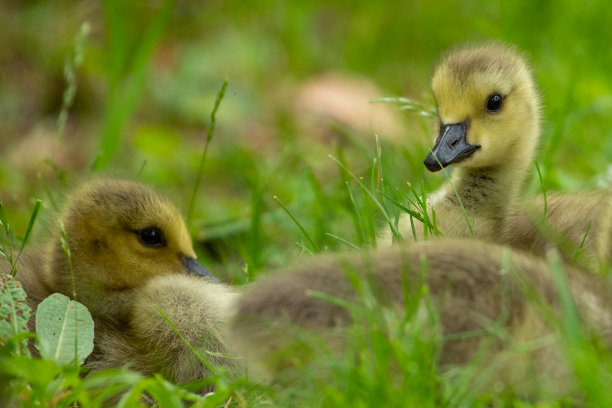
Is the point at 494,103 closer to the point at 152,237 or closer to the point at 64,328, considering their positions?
the point at 152,237

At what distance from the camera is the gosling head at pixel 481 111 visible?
2482mm

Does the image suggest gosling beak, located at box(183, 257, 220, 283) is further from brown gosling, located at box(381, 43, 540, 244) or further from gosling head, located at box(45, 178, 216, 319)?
brown gosling, located at box(381, 43, 540, 244)

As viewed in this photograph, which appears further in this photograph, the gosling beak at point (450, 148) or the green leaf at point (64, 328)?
the gosling beak at point (450, 148)

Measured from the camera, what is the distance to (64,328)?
2.05m

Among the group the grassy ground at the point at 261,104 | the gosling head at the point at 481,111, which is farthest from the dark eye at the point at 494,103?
the grassy ground at the point at 261,104

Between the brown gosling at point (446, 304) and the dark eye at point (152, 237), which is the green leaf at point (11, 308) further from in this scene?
the brown gosling at point (446, 304)

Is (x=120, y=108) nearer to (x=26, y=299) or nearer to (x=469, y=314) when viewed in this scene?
(x=26, y=299)

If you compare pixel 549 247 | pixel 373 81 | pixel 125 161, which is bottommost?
pixel 125 161

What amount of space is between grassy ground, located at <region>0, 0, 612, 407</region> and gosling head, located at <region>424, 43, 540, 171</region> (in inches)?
9.8

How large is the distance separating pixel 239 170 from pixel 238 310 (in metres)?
2.81

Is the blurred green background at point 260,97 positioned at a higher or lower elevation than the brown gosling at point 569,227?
lower

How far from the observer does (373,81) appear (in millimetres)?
5355

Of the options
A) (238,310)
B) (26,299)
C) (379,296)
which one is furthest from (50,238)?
(379,296)

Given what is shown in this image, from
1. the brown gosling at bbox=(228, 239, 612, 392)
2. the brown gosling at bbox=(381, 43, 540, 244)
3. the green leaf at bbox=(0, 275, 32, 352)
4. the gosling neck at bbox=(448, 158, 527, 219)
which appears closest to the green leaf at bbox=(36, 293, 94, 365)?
the green leaf at bbox=(0, 275, 32, 352)
